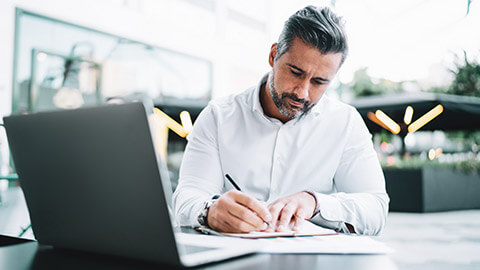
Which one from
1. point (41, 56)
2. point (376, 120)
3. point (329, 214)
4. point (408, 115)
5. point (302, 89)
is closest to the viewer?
point (329, 214)

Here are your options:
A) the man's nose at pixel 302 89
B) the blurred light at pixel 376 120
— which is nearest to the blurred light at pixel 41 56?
the blurred light at pixel 376 120

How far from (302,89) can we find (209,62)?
9003 millimetres

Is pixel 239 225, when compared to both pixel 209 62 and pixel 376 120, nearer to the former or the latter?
pixel 376 120

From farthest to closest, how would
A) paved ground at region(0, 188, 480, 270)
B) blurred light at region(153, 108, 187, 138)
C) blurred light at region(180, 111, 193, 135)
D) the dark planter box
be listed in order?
the dark planter box, blurred light at region(180, 111, 193, 135), blurred light at region(153, 108, 187, 138), paved ground at region(0, 188, 480, 270)

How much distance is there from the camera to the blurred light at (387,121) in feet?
24.3

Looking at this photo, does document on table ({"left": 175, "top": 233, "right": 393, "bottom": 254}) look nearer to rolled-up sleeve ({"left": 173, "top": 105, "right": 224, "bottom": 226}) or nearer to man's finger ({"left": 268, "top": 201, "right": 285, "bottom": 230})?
man's finger ({"left": 268, "top": 201, "right": 285, "bottom": 230})

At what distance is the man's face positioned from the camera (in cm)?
150

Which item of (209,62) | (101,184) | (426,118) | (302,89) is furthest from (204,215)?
(209,62)

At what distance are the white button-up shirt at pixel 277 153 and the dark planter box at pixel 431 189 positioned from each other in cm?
659

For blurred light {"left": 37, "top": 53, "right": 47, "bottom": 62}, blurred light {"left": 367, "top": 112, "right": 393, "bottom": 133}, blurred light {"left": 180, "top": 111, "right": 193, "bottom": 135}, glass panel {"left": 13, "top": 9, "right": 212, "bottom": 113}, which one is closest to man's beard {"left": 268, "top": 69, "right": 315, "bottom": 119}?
blurred light {"left": 180, "top": 111, "right": 193, "bottom": 135}

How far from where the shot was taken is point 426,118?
7.18 m

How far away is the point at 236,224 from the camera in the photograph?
101 centimetres

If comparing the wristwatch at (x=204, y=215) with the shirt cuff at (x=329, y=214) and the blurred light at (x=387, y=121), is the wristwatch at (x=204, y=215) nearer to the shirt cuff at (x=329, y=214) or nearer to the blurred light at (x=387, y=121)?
the shirt cuff at (x=329, y=214)

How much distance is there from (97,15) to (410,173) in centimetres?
625
